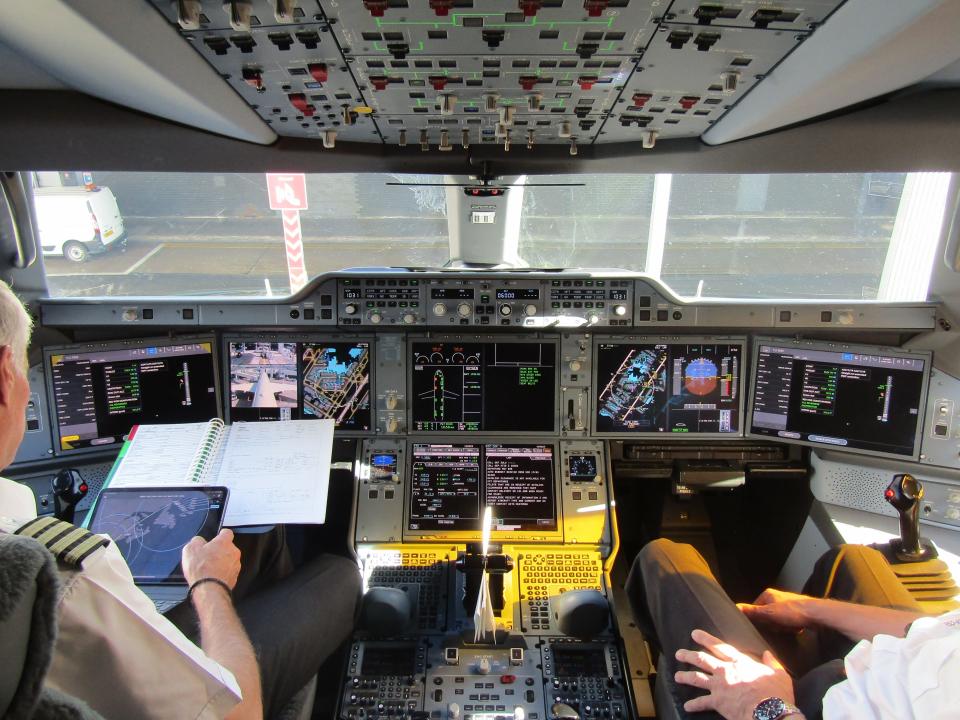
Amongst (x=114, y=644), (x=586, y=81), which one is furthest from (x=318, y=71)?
(x=114, y=644)

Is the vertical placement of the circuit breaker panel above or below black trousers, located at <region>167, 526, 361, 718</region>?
above

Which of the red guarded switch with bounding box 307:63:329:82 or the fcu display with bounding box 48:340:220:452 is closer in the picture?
the red guarded switch with bounding box 307:63:329:82

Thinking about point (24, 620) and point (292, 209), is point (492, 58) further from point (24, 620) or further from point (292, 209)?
point (292, 209)

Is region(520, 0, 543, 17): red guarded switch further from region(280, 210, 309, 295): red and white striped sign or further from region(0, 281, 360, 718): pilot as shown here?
region(280, 210, 309, 295): red and white striped sign

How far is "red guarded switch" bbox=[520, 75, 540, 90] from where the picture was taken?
5.43 ft

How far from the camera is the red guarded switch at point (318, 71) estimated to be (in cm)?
155

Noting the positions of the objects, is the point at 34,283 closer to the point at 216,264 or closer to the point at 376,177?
the point at 216,264

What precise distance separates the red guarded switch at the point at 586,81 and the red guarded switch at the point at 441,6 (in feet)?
1.66

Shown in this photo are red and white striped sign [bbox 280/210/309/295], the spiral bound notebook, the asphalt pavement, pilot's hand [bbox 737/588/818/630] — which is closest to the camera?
pilot's hand [bbox 737/588/818/630]

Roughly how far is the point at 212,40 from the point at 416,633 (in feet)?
6.65

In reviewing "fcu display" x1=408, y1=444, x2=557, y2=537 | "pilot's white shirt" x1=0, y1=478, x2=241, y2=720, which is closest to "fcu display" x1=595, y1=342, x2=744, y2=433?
"fcu display" x1=408, y1=444, x2=557, y2=537

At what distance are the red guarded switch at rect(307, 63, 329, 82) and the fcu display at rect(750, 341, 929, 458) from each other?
2.14 m

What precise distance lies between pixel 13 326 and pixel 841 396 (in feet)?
9.31

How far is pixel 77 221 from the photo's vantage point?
3.09 metres
